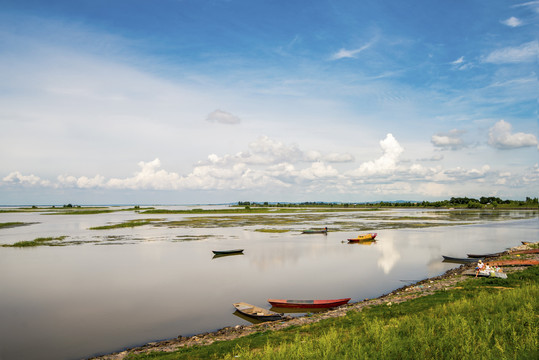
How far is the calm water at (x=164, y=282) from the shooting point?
59.1 feet

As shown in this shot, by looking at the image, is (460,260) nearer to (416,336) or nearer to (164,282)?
(416,336)

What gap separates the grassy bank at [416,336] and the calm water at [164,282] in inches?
214

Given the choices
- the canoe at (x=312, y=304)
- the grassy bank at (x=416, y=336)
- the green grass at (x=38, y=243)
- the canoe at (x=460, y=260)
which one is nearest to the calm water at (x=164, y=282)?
the canoe at (x=460, y=260)

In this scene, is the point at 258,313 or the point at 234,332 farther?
the point at 258,313

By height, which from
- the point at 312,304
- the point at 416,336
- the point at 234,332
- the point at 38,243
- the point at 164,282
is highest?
the point at 416,336

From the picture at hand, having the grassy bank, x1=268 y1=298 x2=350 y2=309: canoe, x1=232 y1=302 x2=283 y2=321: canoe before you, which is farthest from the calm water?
the grassy bank

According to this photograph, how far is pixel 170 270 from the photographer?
32.7 m

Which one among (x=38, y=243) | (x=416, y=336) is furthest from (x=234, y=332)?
(x=38, y=243)

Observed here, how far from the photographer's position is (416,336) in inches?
402

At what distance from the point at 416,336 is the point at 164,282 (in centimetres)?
2291

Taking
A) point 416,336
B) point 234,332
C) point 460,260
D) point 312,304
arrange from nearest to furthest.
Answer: point 416,336 → point 234,332 → point 312,304 → point 460,260

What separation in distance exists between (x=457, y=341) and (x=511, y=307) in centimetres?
555

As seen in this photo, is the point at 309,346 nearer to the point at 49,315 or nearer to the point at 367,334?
the point at 367,334

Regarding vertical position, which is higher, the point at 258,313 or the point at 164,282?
the point at 258,313
